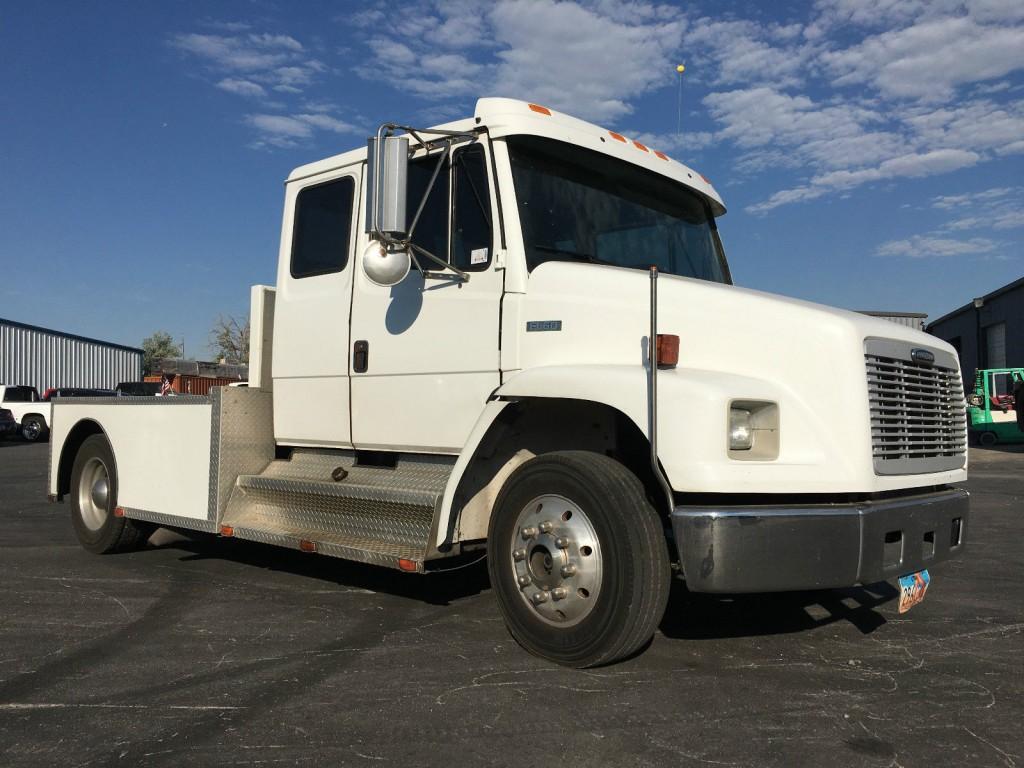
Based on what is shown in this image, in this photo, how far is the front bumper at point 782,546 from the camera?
3.63 meters

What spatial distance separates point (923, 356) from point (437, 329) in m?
2.46

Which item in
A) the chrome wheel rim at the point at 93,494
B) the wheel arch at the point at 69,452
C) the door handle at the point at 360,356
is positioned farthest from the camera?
the wheel arch at the point at 69,452

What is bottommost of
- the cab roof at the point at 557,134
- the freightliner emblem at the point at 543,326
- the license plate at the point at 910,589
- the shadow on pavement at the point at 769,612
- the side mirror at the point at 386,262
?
the shadow on pavement at the point at 769,612

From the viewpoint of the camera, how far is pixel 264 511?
5898mm

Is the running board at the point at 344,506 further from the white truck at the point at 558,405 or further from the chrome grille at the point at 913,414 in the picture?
the chrome grille at the point at 913,414

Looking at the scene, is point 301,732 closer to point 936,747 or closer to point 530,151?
point 936,747

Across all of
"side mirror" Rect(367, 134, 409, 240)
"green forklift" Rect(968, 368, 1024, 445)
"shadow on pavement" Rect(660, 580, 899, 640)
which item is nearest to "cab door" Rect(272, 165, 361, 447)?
"side mirror" Rect(367, 134, 409, 240)

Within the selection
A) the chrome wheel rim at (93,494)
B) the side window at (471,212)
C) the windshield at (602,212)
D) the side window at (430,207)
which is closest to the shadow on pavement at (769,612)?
the windshield at (602,212)

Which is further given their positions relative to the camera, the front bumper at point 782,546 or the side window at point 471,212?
the side window at point 471,212

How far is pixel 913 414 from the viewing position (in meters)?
4.30

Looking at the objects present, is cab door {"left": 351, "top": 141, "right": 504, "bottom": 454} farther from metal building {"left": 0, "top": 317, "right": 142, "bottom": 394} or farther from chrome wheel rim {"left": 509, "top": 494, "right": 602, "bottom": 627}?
metal building {"left": 0, "top": 317, "right": 142, "bottom": 394}

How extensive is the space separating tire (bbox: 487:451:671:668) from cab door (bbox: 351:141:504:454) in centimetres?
72

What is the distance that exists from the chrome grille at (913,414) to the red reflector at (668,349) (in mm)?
805

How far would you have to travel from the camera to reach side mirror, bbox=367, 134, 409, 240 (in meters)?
4.27
